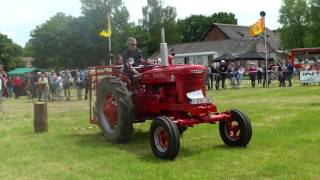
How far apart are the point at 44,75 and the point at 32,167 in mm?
19104

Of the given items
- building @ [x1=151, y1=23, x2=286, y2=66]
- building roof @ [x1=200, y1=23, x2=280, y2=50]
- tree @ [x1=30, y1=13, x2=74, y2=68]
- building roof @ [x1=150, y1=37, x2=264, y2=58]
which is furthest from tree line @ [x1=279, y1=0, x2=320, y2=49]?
tree @ [x1=30, y1=13, x2=74, y2=68]

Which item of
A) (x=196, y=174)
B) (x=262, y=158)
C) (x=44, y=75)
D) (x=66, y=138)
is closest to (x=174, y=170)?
(x=196, y=174)

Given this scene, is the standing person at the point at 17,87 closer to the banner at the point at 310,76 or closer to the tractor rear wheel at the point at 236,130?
the banner at the point at 310,76

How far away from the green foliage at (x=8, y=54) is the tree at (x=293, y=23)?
41.9 metres

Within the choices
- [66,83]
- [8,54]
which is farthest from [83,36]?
[66,83]

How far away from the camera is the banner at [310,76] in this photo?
94.4 ft

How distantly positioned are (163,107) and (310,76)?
2061 cm

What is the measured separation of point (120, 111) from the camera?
10.1 meters

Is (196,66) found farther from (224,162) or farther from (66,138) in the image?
(66,138)

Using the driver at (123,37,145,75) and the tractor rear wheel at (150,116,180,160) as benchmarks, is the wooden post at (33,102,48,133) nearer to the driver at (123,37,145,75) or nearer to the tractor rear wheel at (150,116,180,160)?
the driver at (123,37,145,75)

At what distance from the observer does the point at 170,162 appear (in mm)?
8531

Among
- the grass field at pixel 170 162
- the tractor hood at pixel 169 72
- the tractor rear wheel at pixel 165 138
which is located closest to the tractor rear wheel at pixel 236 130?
the grass field at pixel 170 162

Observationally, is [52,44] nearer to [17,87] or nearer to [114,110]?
[17,87]

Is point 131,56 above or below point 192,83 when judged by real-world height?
above
